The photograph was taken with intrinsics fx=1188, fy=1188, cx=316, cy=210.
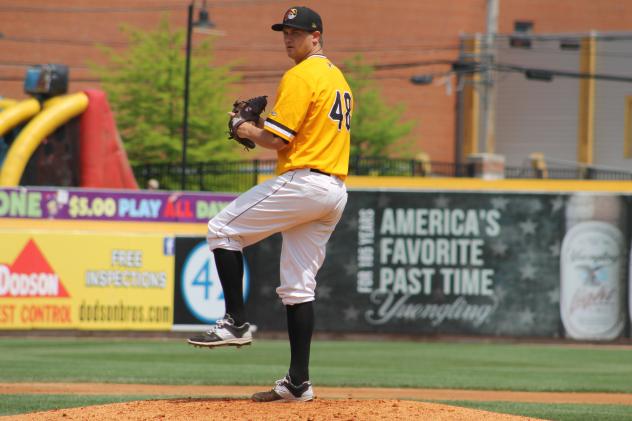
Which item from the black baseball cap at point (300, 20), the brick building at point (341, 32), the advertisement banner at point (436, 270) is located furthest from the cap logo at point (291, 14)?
the brick building at point (341, 32)

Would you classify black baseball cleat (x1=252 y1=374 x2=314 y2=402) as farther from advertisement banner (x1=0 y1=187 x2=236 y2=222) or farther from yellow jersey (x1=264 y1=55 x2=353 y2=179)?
advertisement banner (x1=0 y1=187 x2=236 y2=222)

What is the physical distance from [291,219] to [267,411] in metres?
1.12

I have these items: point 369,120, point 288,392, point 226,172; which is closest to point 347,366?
point 288,392

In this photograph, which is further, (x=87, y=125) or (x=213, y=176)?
(x=213, y=176)

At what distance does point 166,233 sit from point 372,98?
78.3 feet

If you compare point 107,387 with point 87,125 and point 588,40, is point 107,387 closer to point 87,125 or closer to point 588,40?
point 87,125

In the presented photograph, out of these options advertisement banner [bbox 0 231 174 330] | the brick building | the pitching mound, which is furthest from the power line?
the pitching mound

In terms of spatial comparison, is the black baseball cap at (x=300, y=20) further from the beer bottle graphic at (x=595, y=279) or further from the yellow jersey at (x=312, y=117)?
the beer bottle graphic at (x=595, y=279)

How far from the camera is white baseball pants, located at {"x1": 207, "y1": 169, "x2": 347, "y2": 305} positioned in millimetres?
6891

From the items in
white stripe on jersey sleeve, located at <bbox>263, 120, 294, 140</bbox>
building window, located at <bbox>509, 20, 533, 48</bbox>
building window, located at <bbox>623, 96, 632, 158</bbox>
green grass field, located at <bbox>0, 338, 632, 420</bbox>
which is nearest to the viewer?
white stripe on jersey sleeve, located at <bbox>263, 120, 294, 140</bbox>

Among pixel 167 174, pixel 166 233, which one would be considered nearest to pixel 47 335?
pixel 166 233

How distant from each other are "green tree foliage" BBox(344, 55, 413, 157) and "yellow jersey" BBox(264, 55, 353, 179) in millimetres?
33895

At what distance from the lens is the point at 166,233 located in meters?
18.6

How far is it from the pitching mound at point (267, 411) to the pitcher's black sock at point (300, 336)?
0.20 meters
